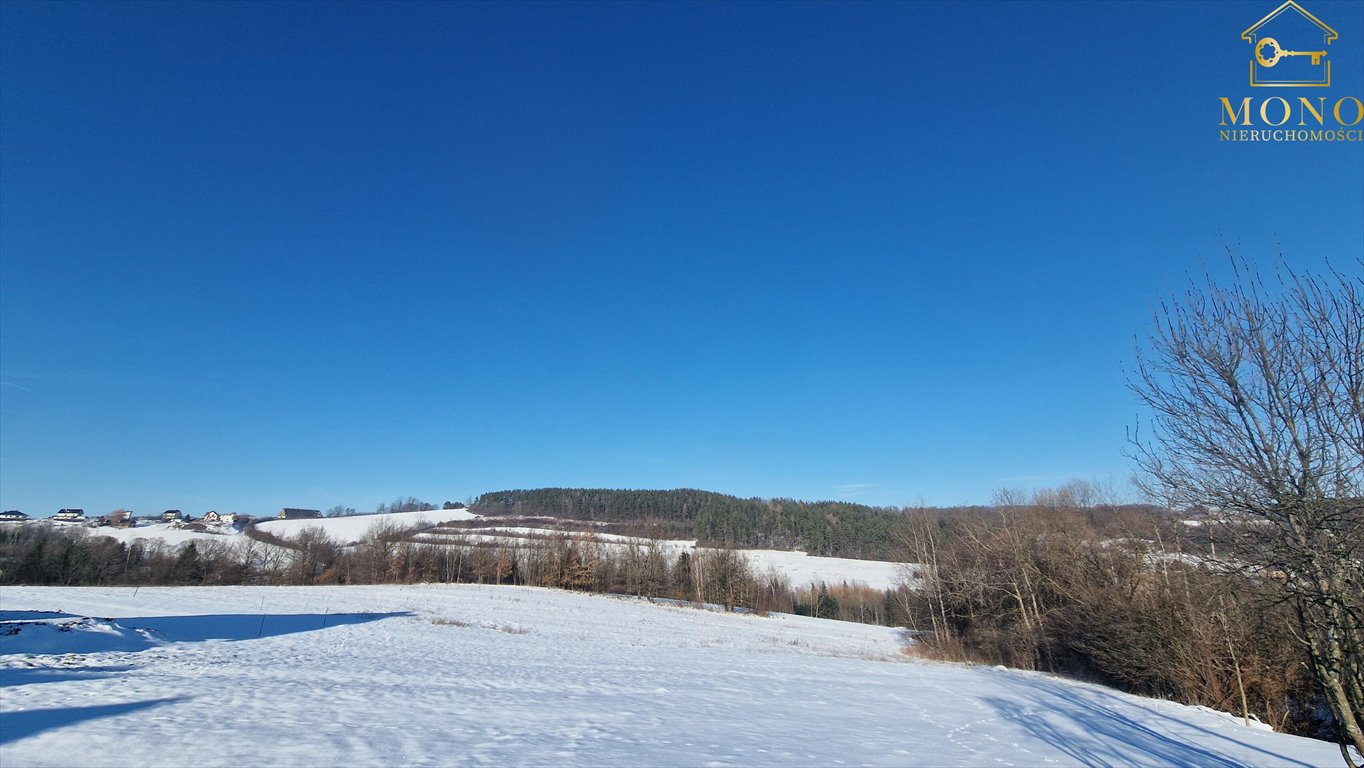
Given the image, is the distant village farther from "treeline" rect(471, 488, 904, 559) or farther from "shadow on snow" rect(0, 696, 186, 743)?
"shadow on snow" rect(0, 696, 186, 743)

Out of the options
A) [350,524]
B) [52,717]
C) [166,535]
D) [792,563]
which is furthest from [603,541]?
[52,717]

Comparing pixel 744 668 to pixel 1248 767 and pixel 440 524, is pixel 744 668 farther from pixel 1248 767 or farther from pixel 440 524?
pixel 440 524

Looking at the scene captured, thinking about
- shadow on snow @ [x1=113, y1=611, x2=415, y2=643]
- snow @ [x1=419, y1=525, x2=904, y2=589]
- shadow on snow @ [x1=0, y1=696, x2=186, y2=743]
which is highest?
shadow on snow @ [x1=0, y1=696, x2=186, y2=743]

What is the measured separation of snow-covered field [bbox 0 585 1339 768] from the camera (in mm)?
8508

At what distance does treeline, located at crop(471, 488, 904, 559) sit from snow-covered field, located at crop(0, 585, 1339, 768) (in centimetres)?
6315

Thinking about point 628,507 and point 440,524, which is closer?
point 440,524

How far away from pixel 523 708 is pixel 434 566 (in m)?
74.7

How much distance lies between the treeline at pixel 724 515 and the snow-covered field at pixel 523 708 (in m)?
63.2

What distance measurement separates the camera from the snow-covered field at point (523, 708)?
851 centimetres

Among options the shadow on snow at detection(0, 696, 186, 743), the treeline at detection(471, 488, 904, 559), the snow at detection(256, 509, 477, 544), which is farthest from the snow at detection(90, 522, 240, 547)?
the shadow on snow at detection(0, 696, 186, 743)

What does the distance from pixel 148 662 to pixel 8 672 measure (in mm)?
2958

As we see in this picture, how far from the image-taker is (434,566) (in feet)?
257

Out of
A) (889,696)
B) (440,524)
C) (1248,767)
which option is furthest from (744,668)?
(440,524)

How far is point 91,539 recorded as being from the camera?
71312 millimetres
